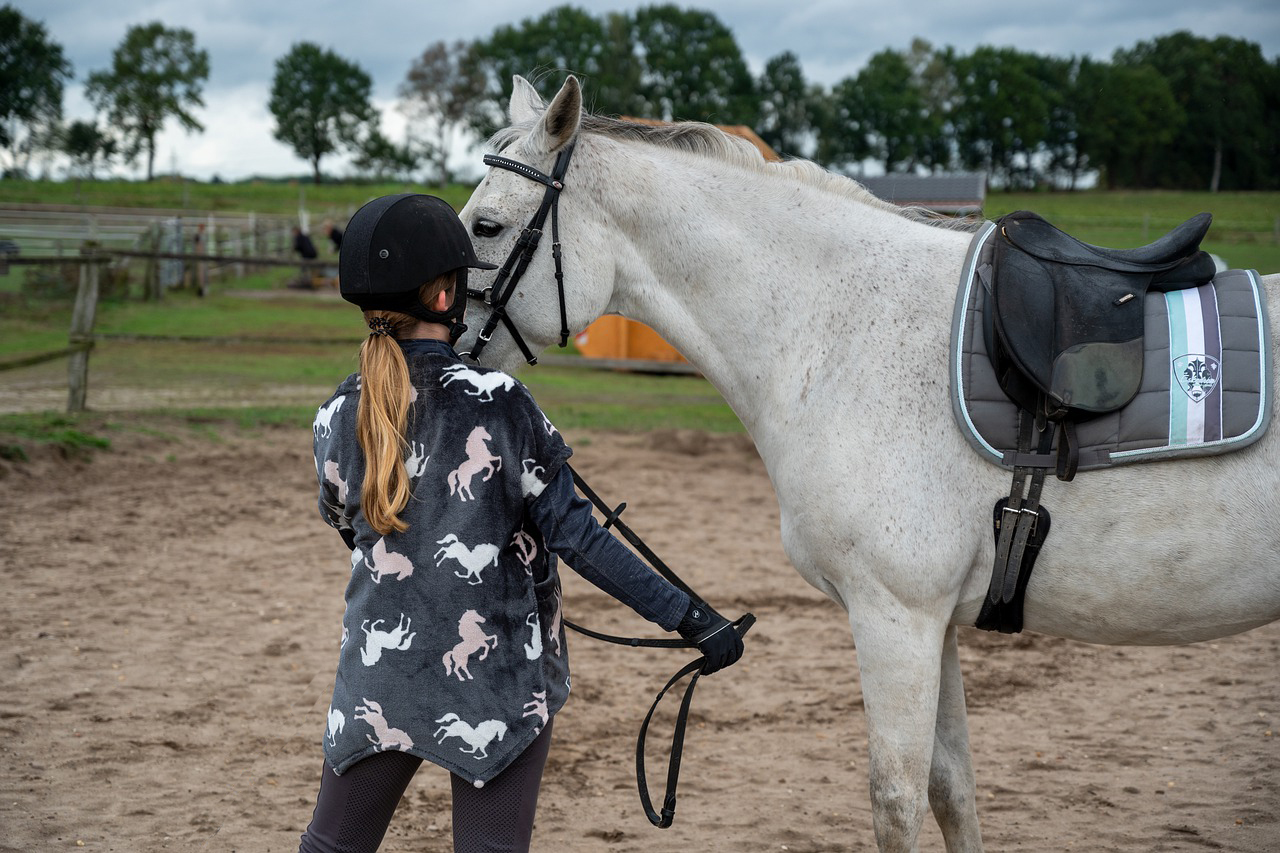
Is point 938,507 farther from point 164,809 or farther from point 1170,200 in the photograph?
point 1170,200

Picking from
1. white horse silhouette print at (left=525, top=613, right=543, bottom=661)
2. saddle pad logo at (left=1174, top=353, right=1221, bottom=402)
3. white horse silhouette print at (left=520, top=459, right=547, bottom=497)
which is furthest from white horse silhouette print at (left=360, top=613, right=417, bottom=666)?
saddle pad logo at (left=1174, top=353, right=1221, bottom=402)

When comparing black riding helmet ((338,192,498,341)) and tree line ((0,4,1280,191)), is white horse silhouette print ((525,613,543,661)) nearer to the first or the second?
black riding helmet ((338,192,498,341))

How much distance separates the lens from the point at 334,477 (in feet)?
6.36

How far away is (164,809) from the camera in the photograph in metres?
3.40

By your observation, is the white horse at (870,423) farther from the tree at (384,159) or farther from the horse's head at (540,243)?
the tree at (384,159)

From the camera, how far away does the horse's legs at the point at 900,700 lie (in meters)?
2.33

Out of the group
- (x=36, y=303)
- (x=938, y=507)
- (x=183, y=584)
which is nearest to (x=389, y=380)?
(x=938, y=507)

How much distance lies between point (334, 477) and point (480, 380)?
36cm

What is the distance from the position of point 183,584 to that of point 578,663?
8.64ft

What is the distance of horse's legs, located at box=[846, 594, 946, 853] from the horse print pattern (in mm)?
883

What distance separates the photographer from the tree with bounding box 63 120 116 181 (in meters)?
51.2

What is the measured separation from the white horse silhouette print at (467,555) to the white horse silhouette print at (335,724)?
36 cm

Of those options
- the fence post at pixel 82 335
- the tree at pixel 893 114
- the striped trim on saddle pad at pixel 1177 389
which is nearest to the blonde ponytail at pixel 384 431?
the striped trim on saddle pad at pixel 1177 389

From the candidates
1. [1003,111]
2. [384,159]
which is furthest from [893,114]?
[384,159]
